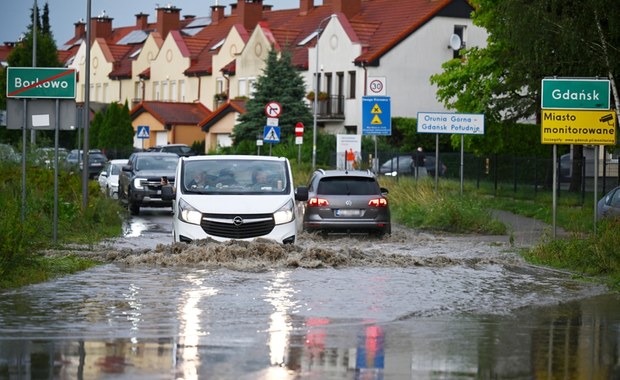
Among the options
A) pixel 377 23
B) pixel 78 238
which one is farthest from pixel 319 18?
pixel 78 238

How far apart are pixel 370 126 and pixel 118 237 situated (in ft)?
36.4

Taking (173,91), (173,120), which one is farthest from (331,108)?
(173,91)

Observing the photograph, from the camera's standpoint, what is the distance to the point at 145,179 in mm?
36906

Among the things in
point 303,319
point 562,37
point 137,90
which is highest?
point 137,90

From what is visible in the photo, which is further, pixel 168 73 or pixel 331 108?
pixel 168 73

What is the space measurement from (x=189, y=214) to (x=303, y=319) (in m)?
7.69

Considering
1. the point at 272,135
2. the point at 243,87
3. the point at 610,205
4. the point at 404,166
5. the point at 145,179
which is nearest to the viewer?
the point at 610,205

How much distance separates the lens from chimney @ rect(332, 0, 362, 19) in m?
79.1

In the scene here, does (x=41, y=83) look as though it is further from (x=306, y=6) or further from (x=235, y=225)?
(x=306, y=6)

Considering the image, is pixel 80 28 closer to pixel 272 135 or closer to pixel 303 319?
pixel 272 135

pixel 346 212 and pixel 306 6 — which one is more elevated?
pixel 306 6

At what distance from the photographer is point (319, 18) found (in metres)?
84.6

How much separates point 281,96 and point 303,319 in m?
57.6

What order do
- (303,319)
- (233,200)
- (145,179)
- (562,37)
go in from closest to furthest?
(303,319)
(233,200)
(562,37)
(145,179)
